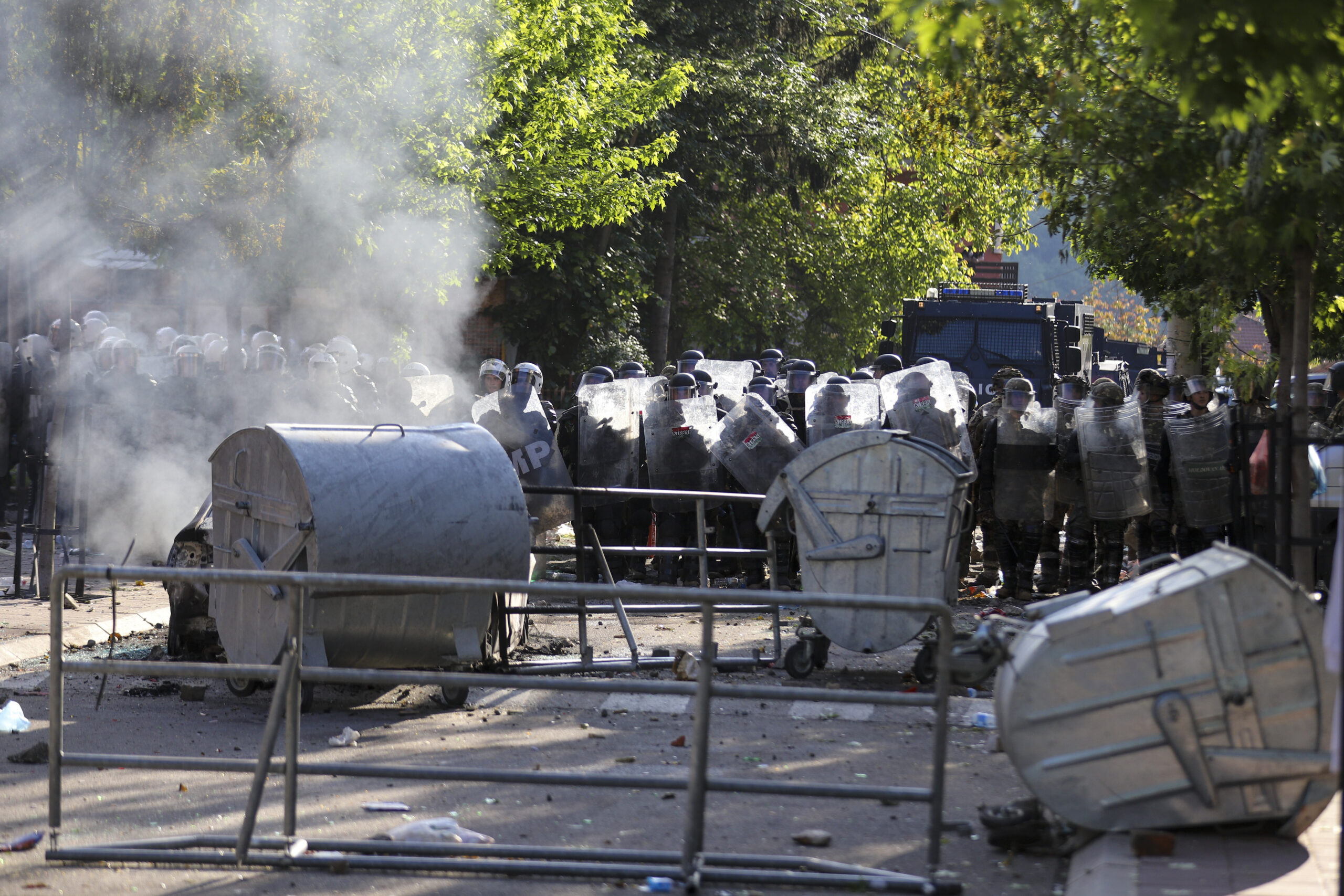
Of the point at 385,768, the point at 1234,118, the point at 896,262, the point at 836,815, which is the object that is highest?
the point at 896,262

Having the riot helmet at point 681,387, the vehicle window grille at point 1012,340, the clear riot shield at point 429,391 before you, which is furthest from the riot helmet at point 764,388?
the vehicle window grille at point 1012,340

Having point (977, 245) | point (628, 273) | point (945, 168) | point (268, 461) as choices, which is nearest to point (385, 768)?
point (268, 461)

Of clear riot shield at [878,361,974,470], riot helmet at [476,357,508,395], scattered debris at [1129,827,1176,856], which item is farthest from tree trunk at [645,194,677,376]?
scattered debris at [1129,827,1176,856]

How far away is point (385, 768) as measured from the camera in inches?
177

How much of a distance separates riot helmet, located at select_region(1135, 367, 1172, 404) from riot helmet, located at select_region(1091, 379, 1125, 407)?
31 centimetres

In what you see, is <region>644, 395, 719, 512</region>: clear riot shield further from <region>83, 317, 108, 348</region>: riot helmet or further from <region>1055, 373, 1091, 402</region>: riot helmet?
<region>83, 317, 108, 348</region>: riot helmet

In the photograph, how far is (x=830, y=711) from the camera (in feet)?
23.9

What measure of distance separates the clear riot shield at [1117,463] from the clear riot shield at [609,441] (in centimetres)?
381

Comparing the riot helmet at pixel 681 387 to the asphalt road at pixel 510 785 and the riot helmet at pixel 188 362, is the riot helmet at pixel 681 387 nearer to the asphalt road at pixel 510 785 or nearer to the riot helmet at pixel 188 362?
the asphalt road at pixel 510 785

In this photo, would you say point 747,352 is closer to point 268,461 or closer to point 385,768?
point 268,461

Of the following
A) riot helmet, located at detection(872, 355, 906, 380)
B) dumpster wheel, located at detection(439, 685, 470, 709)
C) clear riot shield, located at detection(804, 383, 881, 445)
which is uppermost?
riot helmet, located at detection(872, 355, 906, 380)

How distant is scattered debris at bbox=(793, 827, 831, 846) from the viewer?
4953mm

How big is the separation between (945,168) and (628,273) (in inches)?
316

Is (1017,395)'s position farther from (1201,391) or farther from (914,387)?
(1201,391)
